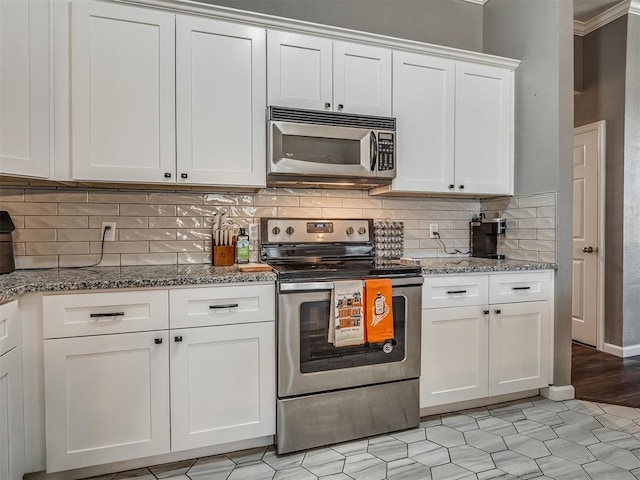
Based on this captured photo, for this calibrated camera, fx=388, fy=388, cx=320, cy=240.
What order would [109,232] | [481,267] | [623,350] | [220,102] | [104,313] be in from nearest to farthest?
[104,313], [220,102], [109,232], [481,267], [623,350]

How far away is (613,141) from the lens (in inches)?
136

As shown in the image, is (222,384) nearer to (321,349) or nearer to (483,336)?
(321,349)

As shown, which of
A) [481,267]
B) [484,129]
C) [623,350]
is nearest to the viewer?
[481,267]

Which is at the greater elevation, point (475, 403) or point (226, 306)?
point (226, 306)

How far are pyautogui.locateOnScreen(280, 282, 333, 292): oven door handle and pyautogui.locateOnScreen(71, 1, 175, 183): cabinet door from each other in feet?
2.85

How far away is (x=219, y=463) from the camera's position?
1.91 meters

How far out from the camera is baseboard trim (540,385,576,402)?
2.58 metres

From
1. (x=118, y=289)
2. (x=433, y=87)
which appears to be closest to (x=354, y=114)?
(x=433, y=87)

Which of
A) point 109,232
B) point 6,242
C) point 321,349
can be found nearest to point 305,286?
point 321,349

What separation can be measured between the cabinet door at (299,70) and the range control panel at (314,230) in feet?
2.43

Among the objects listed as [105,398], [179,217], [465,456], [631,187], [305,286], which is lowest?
[465,456]

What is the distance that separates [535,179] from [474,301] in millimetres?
1038

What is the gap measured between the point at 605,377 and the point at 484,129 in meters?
2.11

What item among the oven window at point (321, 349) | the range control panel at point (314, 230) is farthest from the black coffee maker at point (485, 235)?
the oven window at point (321, 349)
